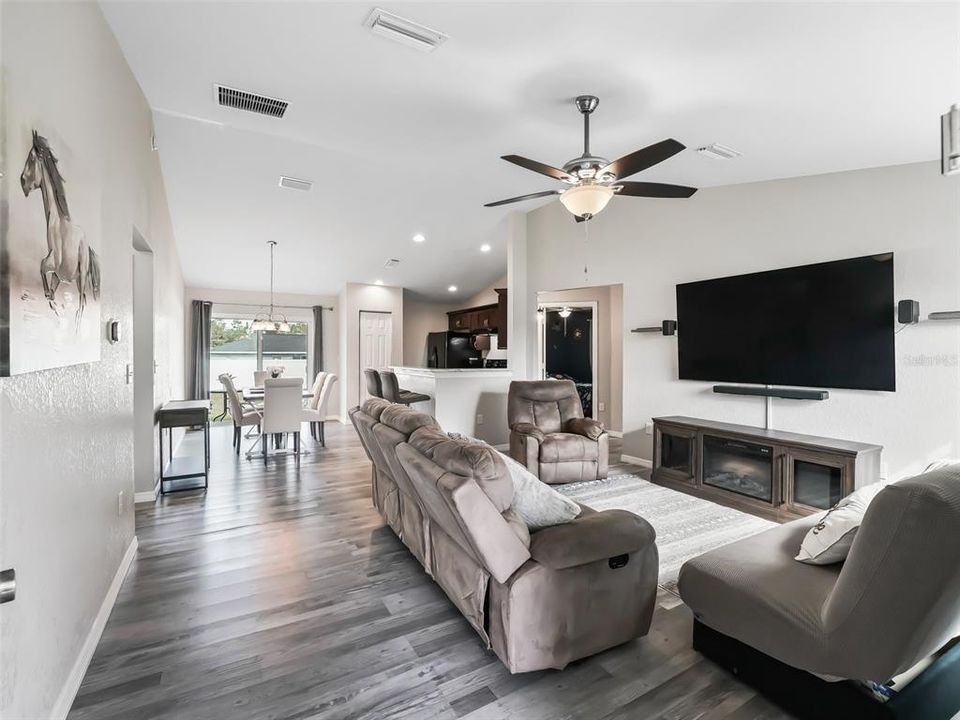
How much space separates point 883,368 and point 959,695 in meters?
2.43

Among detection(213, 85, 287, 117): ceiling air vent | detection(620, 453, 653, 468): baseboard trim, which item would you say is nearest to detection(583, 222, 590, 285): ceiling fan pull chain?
detection(620, 453, 653, 468): baseboard trim

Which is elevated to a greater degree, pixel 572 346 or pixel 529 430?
pixel 572 346

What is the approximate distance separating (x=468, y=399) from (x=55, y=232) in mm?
4667

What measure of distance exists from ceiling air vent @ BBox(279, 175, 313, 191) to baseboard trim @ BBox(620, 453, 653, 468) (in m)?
4.72

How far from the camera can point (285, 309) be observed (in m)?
8.66

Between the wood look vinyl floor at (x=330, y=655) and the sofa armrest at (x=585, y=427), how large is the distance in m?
2.30

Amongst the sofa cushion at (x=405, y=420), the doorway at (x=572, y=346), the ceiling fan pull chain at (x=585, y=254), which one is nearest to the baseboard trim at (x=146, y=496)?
the sofa cushion at (x=405, y=420)

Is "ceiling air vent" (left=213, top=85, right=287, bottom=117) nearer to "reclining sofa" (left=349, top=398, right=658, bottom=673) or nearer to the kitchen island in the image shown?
"reclining sofa" (left=349, top=398, right=658, bottom=673)

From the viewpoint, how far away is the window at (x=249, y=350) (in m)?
8.48

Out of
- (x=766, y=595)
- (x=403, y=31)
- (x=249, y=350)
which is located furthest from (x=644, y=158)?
(x=249, y=350)

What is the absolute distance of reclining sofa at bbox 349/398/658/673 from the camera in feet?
5.80

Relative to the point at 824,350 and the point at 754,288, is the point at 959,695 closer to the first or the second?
the point at 824,350

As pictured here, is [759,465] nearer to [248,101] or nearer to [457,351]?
[248,101]

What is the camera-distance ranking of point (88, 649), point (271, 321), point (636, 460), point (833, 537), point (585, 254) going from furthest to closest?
point (271, 321), point (585, 254), point (636, 460), point (88, 649), point (833, 537)
